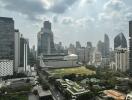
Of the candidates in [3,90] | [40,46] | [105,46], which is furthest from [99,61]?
[3,90]

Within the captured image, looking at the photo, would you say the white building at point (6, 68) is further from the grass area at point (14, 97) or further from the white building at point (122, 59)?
the white building at point (122, 59)

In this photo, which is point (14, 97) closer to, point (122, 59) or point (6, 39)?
point (6, 39)

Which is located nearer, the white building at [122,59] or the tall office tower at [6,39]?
the tall office tower at [6,39]

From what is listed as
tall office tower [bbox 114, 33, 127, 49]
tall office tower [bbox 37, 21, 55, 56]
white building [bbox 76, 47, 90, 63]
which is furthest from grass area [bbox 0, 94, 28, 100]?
tall office tower [bbox 114, 33, 127, 49]

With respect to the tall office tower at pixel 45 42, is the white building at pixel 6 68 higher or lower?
lower

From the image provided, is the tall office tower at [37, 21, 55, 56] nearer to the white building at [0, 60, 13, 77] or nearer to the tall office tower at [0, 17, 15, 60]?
the tall office tower at [0, 17, 15, 60]

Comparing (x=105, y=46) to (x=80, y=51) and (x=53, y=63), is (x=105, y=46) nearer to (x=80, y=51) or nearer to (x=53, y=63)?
(x=80, y=51)

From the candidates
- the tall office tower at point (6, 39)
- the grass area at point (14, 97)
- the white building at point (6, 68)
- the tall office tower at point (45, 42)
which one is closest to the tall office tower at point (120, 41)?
the tall office tower at point (45, 42)
